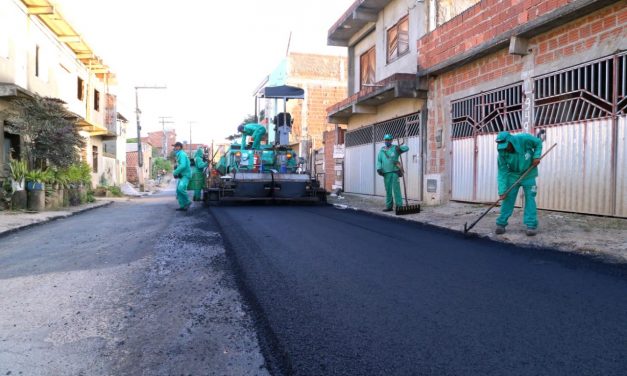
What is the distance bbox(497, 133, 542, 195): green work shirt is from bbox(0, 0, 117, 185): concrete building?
11.5m

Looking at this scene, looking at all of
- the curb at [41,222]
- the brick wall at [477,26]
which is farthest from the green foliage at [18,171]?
the brick wall at [477,26]

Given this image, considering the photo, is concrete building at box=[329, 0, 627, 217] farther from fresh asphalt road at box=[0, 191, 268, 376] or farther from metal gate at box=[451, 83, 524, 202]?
fresh asphalt road at box=[0, 191, 268, 376]

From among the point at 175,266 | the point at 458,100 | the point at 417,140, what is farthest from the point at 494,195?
the point at 175,266

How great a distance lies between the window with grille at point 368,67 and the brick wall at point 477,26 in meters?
4.20

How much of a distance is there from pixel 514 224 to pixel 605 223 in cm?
125

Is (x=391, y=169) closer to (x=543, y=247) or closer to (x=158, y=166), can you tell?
(x=543, y=247)

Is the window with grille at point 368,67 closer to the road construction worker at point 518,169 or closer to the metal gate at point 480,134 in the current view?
the metal gate at point 480,134

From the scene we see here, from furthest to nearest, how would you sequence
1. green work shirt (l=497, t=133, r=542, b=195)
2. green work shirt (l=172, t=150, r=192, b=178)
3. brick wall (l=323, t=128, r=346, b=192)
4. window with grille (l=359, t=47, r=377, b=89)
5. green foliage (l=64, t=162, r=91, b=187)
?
brick wall (l=323, t=128, r=346, b=192) < window with grille (l=359, t=47, r=377, b=89) < green foliage (l=64, t=162, r=91, b=187) < green work shirt (l=172, t=150, r=192, b=178) < green work shirt (l=497, t=133, r=542, b=195)

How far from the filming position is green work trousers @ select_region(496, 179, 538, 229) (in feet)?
21.4

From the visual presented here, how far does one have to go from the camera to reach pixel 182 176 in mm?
11898

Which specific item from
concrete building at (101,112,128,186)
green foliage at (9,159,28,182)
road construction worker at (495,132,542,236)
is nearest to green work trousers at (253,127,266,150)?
green foliage at (9,159,28,182)

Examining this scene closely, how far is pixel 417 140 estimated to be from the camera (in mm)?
12492

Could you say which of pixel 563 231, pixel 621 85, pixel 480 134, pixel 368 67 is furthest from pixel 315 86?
pixel 563 231

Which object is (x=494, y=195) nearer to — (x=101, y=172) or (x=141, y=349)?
(x=141, y=349)
